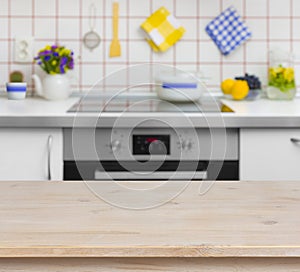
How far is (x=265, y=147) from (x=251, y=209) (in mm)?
1314

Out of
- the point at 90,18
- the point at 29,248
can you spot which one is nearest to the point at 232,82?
the point at 90,18

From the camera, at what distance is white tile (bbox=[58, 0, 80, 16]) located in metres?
3.14

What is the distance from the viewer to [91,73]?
10.4ft

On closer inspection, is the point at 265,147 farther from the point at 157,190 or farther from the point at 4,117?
the point at 157,190

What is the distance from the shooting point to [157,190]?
53.8 inches

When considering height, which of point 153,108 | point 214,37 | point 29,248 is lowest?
point 29,248

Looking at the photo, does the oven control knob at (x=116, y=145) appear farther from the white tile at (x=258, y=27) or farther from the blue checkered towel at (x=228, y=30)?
the white tile at (x=258, y=27)

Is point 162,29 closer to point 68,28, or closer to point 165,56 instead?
point 165,56

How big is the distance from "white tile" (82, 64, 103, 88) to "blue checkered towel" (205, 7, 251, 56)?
54 centimetres

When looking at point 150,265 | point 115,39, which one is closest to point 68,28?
point 115,39

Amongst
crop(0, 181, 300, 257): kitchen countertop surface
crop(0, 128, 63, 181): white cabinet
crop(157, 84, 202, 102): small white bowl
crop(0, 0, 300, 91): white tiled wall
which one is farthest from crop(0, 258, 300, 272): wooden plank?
crop(0, 0, 300, 91): white tiled wall

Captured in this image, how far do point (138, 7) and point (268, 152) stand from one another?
104 cm

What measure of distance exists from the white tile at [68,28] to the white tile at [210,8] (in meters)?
0.59

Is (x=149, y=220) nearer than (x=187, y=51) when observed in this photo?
Yes
